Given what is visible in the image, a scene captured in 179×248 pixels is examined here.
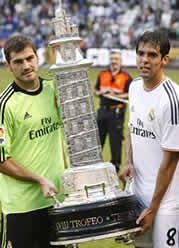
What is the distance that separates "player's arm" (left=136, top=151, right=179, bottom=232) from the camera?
275 centimetres

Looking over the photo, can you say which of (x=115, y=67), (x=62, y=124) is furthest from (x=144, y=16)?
(x=62, y=124)

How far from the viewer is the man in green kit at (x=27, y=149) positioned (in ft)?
9.71

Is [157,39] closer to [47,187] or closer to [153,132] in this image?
[153,132]

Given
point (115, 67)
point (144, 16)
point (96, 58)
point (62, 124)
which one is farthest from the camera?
point (144, 16)

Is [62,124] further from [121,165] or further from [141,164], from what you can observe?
[121,165]

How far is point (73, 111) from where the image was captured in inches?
120

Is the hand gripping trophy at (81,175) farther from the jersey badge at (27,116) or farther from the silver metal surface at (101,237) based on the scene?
the jersey badge at (27,116)

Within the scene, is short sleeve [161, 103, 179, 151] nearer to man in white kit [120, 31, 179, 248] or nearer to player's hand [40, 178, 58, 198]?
man in white kit [120, 31, 179, 248]

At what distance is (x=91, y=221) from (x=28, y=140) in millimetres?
763

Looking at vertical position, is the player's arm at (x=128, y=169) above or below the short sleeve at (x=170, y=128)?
below

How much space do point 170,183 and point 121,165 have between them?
467 centimetres

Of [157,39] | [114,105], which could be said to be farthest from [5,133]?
[114,105]

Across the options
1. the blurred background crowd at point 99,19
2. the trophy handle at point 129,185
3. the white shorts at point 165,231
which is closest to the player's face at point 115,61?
the trophy handle at point 129,185

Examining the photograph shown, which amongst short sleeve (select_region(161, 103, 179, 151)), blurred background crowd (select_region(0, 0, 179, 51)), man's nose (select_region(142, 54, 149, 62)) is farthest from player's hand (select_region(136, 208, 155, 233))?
blurred background crowd (select_region(0, 0, 179, 51))
